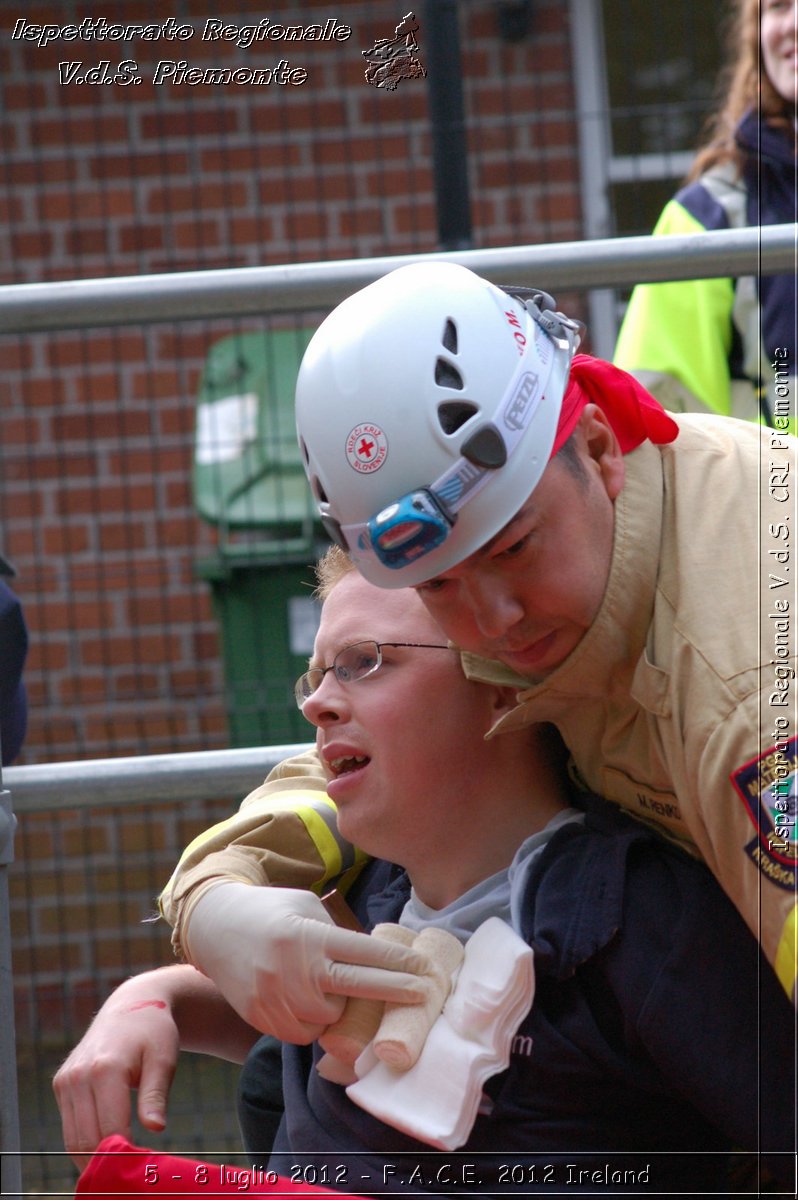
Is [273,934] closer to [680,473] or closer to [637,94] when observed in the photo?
[680,473]

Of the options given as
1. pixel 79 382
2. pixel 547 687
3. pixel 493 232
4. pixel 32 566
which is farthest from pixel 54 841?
pixel 547 687

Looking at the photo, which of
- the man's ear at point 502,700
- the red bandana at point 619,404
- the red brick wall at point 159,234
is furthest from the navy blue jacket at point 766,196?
the red brick wall at point 159,234

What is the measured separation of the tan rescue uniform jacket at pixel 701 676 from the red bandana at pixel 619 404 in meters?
0.02

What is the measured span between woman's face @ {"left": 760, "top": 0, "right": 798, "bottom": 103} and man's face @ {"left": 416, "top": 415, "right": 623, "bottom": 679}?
1.56m

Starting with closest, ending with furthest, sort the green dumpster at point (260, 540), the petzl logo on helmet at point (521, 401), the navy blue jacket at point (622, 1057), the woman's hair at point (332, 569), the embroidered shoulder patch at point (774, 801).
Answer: the embroidered shoulder patch at point (774, 801) < the navy blue jacket at point (622, 1057) < the petzl logo on helmet at point (521, 401) < the woman's hair at point (332, 569) < the green dumpster at point (260, 540)

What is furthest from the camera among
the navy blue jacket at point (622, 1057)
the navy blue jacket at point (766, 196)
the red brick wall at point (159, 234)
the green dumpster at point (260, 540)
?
the red brick wall at point (159, 234)

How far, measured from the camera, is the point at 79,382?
15.8 feet

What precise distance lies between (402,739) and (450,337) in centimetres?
49

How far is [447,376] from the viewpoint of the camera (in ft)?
5.41

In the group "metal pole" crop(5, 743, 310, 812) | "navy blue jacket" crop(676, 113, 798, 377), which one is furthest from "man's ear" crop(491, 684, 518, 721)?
"navy blue jacket" crop(676, 113, 798, 377)

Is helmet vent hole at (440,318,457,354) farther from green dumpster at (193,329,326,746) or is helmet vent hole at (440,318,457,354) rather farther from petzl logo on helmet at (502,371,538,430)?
green dumpster at (193,329,326,746)

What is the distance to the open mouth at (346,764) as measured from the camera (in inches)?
73.0

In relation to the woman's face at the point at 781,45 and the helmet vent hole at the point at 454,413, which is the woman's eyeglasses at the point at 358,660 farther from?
the woman's face at the point at 781,45

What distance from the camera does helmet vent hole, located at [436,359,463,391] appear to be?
164 centimetres
